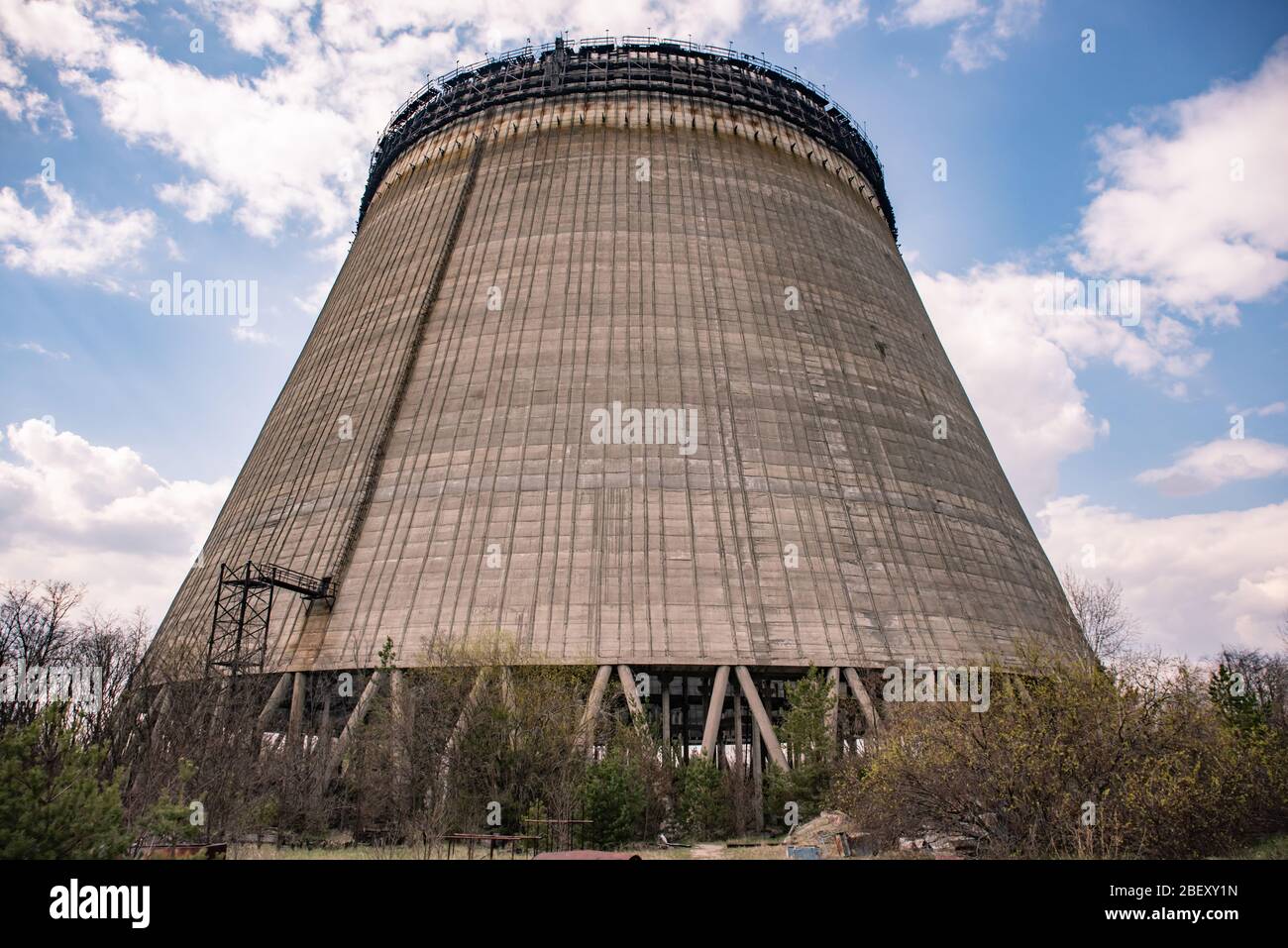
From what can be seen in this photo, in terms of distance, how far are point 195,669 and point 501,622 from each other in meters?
7.10

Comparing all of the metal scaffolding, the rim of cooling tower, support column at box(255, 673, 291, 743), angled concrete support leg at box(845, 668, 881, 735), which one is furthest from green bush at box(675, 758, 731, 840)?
the rim of cooling tower

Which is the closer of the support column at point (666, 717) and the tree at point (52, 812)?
the tree at point (52, 812)

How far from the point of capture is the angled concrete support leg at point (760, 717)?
54.0ft

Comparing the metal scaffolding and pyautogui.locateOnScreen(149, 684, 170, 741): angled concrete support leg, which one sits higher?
the metal scaffolding

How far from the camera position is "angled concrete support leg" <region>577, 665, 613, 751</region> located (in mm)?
15492

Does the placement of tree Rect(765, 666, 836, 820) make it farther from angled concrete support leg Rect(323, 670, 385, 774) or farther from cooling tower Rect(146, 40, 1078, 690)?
angled concrete support leg Rect(323, 670, 385, 774)

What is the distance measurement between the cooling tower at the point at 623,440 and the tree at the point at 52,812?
940 centimetres

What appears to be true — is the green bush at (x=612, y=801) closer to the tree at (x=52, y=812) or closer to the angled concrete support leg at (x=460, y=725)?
the angled concrete support leg at (x=460, y=725)

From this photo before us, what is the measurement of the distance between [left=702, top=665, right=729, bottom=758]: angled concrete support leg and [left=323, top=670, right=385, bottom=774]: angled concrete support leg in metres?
6.17

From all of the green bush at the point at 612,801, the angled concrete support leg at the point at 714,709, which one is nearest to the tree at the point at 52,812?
the green bush at the point at 612,801

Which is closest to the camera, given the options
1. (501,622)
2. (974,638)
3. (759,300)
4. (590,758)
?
(590,758)
